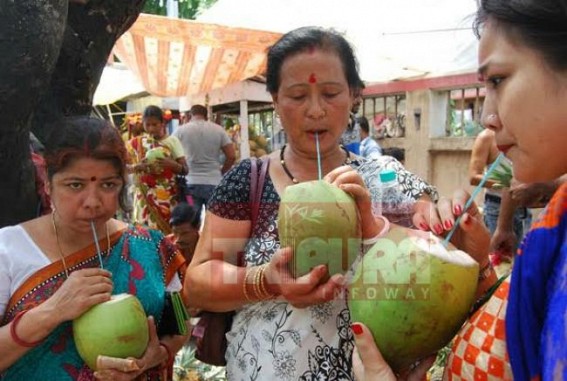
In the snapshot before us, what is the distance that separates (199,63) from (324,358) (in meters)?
6.38

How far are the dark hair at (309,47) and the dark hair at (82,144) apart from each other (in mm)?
590

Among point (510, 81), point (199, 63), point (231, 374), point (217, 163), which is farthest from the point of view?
point (199, 63)

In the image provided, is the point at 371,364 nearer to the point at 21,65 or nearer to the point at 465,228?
the point at 465,228

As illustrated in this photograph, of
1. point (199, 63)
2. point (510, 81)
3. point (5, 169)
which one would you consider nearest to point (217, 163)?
point (199, 63)

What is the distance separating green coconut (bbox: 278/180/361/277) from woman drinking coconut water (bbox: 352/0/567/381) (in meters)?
0.49

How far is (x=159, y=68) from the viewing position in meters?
7.50

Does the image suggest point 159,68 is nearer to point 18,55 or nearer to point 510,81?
point 18,55

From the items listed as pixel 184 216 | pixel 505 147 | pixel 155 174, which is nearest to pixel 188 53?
pixel 155 174

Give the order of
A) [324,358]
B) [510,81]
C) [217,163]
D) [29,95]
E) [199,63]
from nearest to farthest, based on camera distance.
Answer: [510,81] < [324,358] < [29,95] < [217,163] < [199,63]

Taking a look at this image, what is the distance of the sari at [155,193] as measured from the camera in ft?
19.7

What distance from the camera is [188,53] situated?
7066 mm

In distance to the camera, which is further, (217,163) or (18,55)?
(217,163)

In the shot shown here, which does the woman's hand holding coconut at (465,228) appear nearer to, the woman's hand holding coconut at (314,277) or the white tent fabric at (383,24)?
the woman's hand holding coconut at (314,277)

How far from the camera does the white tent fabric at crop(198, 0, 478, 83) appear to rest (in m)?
7.11
